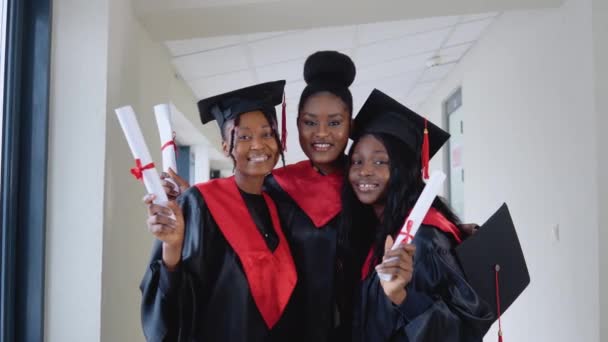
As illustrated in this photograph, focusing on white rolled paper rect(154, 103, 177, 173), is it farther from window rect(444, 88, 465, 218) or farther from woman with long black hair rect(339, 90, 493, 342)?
window rect(444, 88, 465, 218)

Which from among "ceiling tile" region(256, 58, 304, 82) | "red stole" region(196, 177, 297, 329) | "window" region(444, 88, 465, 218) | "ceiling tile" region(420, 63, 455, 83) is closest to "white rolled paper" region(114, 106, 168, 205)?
"red stole" region(196, 177, 297, 329)

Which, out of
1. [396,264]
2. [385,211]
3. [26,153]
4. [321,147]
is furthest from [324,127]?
[26,153]

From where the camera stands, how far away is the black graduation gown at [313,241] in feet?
5.51

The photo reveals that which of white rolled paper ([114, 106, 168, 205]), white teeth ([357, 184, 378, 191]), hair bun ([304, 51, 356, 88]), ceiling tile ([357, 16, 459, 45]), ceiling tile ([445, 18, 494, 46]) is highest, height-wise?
ceiling tile ([445, 18, 494, 46])

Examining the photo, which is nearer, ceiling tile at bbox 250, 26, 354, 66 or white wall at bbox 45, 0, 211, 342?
white wall at bbox 45, 0, 211, 342

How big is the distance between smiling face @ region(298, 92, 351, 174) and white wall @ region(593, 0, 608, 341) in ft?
3.85

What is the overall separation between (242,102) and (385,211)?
0.58 m

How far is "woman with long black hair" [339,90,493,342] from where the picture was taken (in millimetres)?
1482

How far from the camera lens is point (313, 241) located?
1.74 m

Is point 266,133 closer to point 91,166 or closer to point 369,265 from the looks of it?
point 369,265

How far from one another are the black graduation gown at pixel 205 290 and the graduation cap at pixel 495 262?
1.81ft

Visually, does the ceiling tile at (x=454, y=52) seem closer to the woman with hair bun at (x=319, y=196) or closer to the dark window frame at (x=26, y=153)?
the woman with hair bun at (x=319, y=196)

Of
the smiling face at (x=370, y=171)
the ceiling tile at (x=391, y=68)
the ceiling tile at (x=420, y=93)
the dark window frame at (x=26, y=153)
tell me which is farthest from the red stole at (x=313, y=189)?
the ceiling tile at (x=420, y=93)

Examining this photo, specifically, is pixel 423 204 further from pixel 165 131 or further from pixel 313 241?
pixel 165 131
